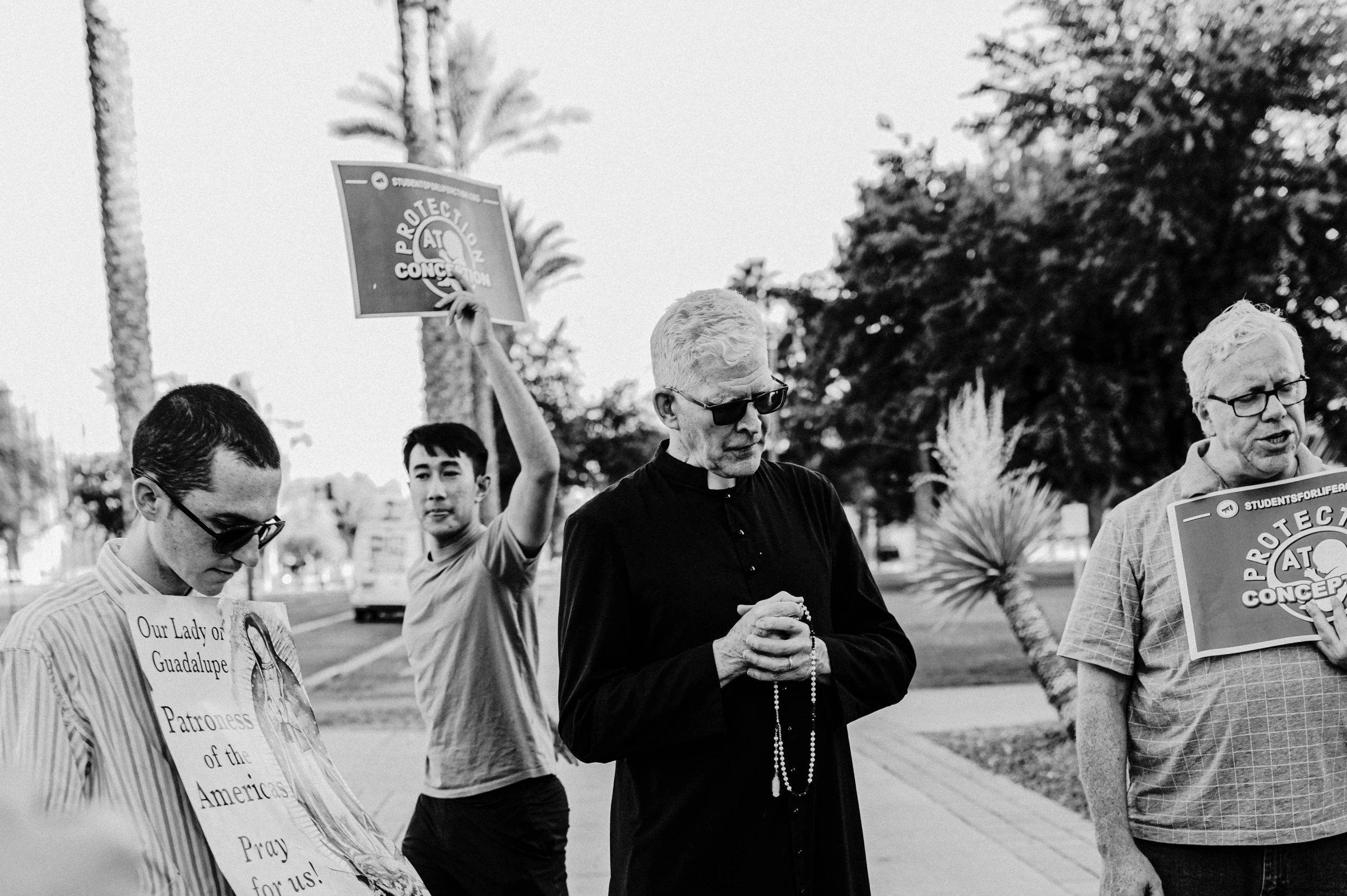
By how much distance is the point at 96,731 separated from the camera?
5.45 feet

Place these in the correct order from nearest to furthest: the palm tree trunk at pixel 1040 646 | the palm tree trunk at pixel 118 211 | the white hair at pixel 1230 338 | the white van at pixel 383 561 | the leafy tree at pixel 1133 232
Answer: the white hair at pixel 1230 338, the palm tree trunk at pixel 1040 646, the palm tree trunk at pixel 118 211, the leafy tree at pixel 1133 232, the white van at pixel 383 561

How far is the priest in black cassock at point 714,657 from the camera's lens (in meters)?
2.22

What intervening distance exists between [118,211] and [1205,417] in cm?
878

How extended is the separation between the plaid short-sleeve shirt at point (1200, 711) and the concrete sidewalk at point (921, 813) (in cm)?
303

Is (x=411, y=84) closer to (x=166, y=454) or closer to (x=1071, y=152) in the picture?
(x=1071, y=152)

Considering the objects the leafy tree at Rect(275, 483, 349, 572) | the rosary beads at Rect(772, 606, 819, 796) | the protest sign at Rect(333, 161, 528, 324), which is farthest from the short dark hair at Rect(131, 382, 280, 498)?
the leafy tree at Rect(275, 483, 349, 572)

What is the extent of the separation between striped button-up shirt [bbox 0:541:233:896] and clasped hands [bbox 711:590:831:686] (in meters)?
0.94

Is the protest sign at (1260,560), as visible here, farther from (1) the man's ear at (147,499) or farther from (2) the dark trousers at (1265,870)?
(1) the man's ear at (147,499)

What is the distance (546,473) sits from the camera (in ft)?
11.1

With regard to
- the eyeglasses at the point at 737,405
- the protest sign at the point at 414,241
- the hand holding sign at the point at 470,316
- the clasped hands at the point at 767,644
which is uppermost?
the protest sign at the point at 414,241

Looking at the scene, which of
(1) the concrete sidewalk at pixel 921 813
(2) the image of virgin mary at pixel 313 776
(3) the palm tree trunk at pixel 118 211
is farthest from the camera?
(3) the palm tree trunk at pixel 118 211

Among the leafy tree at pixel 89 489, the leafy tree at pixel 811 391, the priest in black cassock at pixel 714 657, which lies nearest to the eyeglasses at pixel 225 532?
the priest in black cassock at pixel 714 657

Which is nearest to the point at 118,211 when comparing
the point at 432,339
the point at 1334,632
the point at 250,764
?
the point at 432,339

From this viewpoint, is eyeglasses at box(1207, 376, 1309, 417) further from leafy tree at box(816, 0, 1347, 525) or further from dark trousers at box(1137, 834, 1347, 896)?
leafy tree at box(816, 0, 1347, 525)
